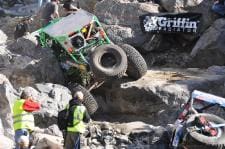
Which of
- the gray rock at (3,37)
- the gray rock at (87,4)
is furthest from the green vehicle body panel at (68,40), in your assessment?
the gray rock at (87,4)

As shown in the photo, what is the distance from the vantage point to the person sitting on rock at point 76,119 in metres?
10.3

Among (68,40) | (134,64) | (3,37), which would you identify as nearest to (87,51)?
(68,40)

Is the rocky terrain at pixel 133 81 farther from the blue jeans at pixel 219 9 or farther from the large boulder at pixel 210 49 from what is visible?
the blue jeans at pixel 219 9

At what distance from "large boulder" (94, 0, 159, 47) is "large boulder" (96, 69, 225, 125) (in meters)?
2.13

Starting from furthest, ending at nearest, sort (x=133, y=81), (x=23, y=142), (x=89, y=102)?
(x=133, y=81)
(x=89, y=102)
(x=23, y=142)

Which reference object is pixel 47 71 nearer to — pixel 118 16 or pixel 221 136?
pixel 118 16

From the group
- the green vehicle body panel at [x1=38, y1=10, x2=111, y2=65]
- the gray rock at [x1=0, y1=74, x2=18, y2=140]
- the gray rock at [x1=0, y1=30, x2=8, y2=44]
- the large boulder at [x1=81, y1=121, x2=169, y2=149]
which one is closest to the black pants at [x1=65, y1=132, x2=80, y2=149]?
the large boulder at [x1=81, y1=121, x2=169, y2=149]

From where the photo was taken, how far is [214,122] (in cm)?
1088

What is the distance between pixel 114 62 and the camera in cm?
1482

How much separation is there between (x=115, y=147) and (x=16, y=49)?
645 cm

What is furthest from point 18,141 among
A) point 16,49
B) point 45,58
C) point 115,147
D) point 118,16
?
point 118,16

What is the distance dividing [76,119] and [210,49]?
7231mm

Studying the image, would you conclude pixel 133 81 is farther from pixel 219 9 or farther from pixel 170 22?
pixel 219 9

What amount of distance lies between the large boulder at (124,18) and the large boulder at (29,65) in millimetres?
1989
